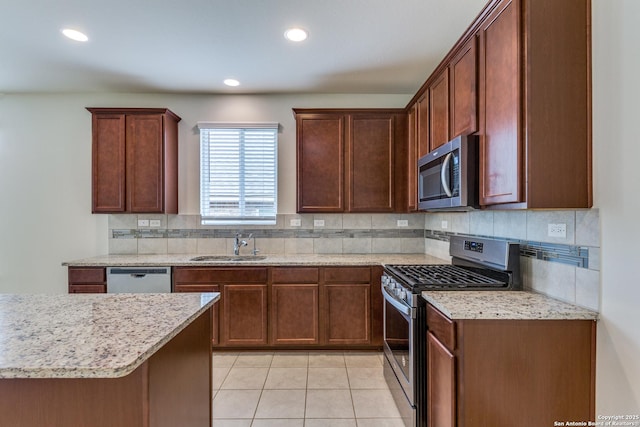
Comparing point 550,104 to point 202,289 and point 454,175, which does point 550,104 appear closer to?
point 454,175

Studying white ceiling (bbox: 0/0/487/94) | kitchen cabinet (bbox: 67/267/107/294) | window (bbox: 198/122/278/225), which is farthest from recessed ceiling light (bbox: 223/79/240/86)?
kitchen cabinet (bbox: 67/267/107/294)

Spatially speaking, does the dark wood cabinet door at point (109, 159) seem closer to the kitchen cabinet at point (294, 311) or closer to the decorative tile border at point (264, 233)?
the decorative tile border at point (264, 233)

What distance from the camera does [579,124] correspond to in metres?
1.41

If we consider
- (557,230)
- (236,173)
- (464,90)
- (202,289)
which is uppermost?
(464,90)

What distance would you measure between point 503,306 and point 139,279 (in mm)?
2932

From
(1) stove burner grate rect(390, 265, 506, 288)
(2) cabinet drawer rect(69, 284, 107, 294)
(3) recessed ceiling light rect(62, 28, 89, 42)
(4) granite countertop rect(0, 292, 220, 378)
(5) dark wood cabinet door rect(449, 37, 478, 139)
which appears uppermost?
(3) recessed ceiling light rect(62, 28, 89, 42)

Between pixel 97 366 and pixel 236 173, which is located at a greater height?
pixel 236 173

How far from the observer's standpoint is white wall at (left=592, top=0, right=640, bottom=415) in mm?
1228

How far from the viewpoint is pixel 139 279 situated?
288cm

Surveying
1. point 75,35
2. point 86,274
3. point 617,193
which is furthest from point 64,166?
point 617,193

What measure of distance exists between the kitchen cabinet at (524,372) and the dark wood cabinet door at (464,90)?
1097 mm

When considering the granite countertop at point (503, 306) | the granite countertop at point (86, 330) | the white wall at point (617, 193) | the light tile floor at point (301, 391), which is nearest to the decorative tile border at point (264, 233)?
the light tile floor at point (301, 391)

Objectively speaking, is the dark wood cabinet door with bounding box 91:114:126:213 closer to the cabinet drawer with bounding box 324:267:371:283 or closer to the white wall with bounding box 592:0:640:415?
the cabinet drawer with bounding box 324:267:371:283

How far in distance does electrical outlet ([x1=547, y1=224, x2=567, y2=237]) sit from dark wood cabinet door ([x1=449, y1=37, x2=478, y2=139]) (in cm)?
66
